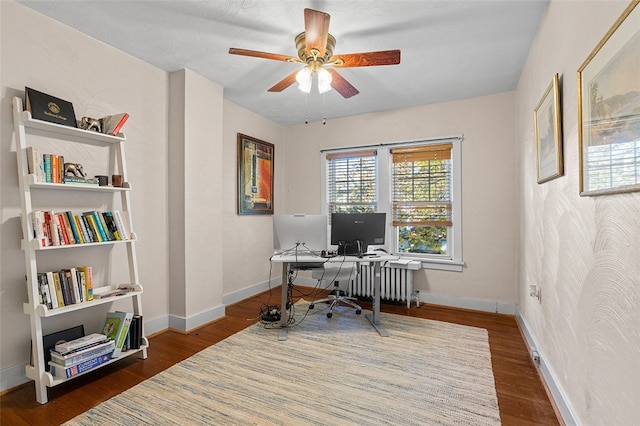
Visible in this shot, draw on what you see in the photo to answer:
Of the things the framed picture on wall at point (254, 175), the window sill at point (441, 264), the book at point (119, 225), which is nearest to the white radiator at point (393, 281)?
the window sill at point (441, 264)

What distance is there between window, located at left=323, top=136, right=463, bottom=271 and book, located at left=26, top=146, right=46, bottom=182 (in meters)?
3.41

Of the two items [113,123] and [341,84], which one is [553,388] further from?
[113,123]

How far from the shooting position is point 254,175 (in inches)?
170

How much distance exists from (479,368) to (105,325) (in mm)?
3049

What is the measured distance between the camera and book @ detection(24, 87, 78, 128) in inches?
80.0

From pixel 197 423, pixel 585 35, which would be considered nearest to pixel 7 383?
pixel 197 423

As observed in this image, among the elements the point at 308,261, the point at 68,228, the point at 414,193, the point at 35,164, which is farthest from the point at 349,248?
the point at 35,164

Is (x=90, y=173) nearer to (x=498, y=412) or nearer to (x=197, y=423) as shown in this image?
(x=197, y=423)

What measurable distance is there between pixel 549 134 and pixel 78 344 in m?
3.58

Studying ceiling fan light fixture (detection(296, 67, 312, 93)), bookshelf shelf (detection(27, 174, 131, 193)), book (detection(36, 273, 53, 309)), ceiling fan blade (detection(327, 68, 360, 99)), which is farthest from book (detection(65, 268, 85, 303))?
ceiling fan blade (detection(327, 68, 360, 99))

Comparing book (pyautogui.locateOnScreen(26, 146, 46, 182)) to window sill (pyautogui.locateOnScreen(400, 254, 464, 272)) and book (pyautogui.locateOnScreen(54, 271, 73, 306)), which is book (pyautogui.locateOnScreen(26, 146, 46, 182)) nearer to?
book (pyautogui.locateOnScreen(54, 271, 73, 306))

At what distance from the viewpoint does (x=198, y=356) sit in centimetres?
255

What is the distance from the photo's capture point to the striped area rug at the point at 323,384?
1.81 meters

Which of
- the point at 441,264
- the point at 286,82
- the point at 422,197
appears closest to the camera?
the point at 286,82
